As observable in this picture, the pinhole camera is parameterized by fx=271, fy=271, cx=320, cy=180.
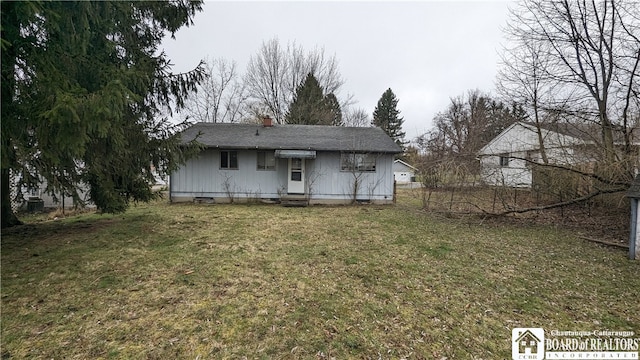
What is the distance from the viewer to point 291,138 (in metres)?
12.9

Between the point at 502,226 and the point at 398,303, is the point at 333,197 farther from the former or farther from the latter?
the point at 398,303

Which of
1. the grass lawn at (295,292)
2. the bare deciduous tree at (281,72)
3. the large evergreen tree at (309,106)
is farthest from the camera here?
the bare deciduous tree at (281,72)

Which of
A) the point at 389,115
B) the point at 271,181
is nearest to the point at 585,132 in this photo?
the point at 271,181

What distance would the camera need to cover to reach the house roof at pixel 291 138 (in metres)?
11.9

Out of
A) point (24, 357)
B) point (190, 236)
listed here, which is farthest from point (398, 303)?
point (190, 236)

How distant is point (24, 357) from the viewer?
242cm

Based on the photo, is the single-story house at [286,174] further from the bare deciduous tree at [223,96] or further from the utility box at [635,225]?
the bare deciduous tree at [223,96]

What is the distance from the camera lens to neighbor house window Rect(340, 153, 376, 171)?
12.3m

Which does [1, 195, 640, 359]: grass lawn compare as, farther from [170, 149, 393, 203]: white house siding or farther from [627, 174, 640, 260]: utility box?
[170, 149, 393, 203]: white house siding

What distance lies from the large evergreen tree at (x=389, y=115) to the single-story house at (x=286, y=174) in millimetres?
32185

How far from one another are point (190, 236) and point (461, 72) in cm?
1955

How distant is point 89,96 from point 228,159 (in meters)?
8.60

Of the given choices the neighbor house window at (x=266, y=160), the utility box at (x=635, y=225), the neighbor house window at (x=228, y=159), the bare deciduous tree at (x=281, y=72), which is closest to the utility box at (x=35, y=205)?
the neighbor house window at (x=228, y=159)

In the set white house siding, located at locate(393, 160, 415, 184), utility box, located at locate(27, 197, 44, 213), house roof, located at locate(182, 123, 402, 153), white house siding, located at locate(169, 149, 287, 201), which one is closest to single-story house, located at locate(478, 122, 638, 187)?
house roof, located at locate(182, 123, 402, 153)
